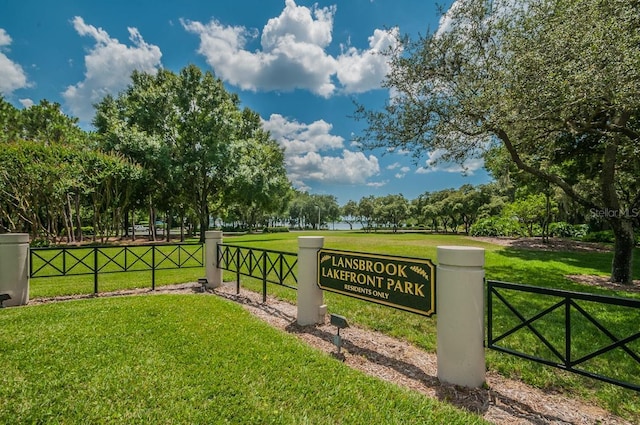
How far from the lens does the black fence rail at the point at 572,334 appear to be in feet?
8.44

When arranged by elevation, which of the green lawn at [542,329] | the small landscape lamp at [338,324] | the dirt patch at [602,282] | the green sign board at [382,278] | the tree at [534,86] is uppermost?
the tree at [534,86]

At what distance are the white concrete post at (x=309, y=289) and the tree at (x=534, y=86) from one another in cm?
498

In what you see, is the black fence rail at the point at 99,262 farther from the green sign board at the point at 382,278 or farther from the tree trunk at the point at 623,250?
the tree trunk at the point at 623,250

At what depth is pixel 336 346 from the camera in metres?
4.20

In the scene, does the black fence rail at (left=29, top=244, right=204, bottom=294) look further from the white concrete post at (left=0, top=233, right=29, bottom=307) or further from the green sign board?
the green sign board

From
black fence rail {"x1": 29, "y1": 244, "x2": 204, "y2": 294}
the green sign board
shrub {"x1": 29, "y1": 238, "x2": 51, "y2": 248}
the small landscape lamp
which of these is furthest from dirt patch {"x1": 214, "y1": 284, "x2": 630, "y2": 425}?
shrub {"x1": 29, "y1": 238, "x2": 51, "y2": 248}

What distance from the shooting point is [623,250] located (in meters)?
8.61

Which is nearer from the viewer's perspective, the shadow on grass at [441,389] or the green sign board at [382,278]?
the shadow on grass at [441,389]

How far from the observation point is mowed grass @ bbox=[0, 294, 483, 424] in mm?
2596

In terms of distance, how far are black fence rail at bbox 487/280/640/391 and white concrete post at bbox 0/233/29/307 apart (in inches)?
329

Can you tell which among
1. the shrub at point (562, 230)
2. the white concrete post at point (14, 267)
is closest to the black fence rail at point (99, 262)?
the white concrete post at point (14, 267)

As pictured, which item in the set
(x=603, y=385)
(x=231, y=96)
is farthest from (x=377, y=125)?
(x=231, y=96)

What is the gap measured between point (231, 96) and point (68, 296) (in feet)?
68.4

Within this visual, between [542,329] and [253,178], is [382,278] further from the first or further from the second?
[253,178]
